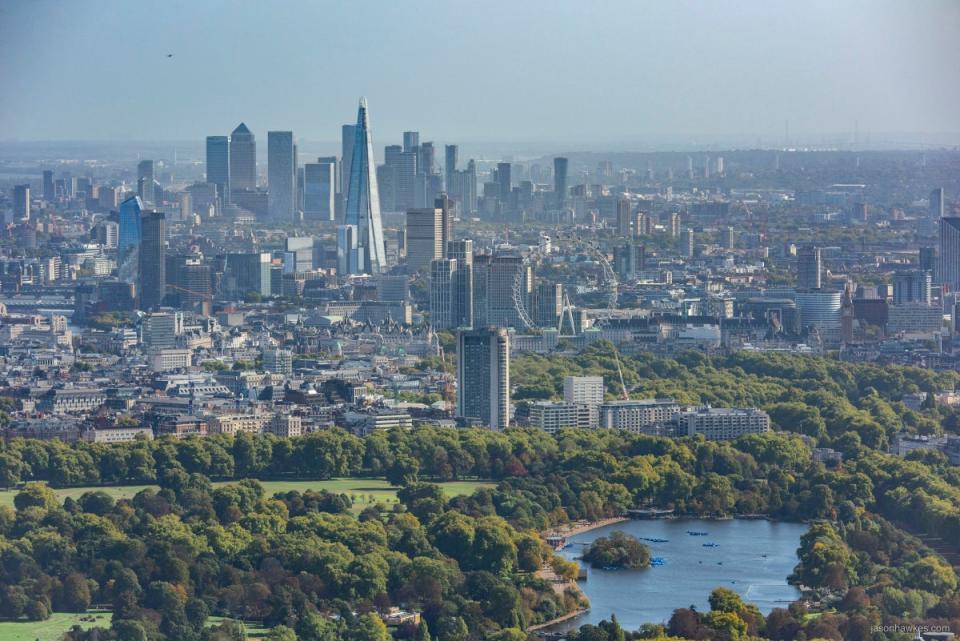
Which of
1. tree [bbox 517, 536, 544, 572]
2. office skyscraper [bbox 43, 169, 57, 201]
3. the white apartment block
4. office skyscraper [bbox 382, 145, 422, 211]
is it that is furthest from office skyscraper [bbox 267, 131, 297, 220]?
tree [bbox 517, 536, 544, 572]

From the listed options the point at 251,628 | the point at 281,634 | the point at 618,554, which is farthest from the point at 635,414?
the point at 281,634

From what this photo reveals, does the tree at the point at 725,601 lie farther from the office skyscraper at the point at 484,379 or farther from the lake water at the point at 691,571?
the office skyscraper at the point at 484,379

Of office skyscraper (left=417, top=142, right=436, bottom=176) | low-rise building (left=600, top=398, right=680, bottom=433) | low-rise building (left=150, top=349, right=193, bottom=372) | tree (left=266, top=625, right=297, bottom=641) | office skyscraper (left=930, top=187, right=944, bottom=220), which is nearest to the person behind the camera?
tree (left=266, top=625, right=297, bottom=641)

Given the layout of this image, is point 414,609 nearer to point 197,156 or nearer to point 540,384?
point 540,384

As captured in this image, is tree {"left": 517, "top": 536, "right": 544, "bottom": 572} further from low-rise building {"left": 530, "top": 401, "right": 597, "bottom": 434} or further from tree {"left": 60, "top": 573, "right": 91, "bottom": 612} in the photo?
low-rise building {"left": 530, "top": 401, "right": 597, "bottom": 434}

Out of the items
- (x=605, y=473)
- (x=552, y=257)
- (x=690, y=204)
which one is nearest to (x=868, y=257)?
(x=552, y=257)

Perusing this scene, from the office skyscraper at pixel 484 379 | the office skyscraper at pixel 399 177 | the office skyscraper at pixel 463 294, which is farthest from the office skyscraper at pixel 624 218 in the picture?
the office skyscraper at pixel 484 379

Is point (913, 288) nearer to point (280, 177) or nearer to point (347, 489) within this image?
point (347, 489)
